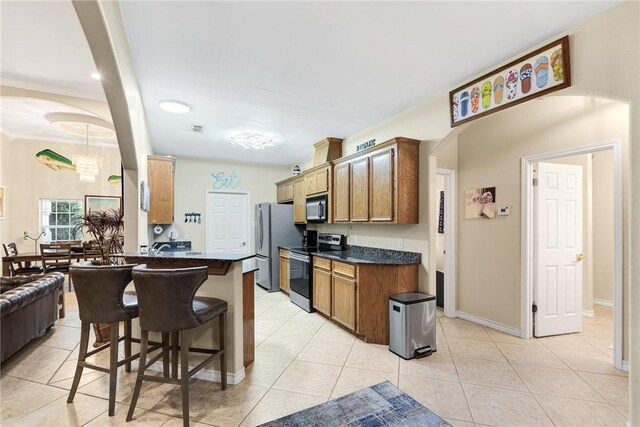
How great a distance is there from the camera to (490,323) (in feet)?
12.2

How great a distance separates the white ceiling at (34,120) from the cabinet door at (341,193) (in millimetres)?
3177

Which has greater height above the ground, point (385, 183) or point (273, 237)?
point (385, 183)

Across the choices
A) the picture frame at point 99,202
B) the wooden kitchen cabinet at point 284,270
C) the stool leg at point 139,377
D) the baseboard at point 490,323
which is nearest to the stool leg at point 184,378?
the stool leg at point 139,377

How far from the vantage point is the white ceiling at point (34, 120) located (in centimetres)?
416

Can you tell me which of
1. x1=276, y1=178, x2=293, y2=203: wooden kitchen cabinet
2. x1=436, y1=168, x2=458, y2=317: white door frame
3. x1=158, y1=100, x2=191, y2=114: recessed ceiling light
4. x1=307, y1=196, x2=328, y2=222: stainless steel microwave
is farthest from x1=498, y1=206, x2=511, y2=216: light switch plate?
x1=158, y1=100, x2=191, y2=114: recessed ceiling light

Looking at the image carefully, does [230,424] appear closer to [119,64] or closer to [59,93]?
[119,64]

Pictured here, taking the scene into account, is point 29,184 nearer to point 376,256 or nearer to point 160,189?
point 160,189

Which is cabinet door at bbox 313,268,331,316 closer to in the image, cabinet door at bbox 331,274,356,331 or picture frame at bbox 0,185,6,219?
cabinet door at bbox 331,274,356,331

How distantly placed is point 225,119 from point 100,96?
1.36 metres

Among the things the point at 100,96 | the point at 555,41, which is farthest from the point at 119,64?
the point at 555,41

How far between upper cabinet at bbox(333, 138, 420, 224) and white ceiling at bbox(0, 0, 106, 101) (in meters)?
2.92

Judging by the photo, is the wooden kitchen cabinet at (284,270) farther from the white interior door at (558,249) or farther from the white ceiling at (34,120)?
the white interior door at (558,249)

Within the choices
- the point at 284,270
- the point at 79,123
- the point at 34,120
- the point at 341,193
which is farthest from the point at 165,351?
the point at 34,120

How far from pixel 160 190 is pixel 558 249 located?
5.50 m
